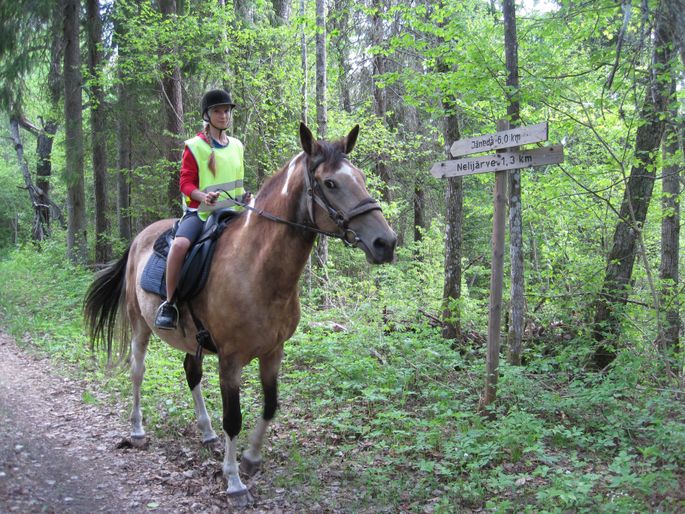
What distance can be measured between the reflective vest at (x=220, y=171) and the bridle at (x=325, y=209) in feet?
2.76

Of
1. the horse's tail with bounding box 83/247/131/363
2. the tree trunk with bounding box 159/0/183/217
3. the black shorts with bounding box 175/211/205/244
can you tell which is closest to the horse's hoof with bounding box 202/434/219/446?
the horse's tail with bounding box 83/247/131/363

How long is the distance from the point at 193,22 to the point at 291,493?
10975mm

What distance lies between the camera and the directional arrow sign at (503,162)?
15.1 ft

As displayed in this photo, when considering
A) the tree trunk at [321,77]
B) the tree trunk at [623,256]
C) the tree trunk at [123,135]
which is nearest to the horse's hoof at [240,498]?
the tree trunk at [623,256]

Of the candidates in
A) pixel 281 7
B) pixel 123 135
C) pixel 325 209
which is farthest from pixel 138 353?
pixel 281 7

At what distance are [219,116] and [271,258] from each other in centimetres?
164

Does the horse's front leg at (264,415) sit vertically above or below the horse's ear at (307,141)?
below

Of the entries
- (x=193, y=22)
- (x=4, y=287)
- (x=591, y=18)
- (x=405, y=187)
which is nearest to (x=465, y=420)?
(x=591, y=18)

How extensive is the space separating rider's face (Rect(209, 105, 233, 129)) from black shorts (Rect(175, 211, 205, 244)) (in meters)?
0.88

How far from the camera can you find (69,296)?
13.1 m

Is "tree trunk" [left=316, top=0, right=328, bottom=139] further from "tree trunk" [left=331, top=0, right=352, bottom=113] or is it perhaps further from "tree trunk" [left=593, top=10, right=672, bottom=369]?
"tree trunk" [left=593, top=10, right=672, bottom=369]

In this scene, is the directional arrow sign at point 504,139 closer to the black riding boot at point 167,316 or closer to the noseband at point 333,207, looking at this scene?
the noseband at point 333,207

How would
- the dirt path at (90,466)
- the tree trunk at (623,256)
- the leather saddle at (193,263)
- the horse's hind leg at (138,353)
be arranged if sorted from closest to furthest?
the dirt path at (90,466) < the leather saddle at (193,263) < the horse's hind leg at (138,353) < the tree trunk at (623,256)

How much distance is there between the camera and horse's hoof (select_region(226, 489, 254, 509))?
4.12m
